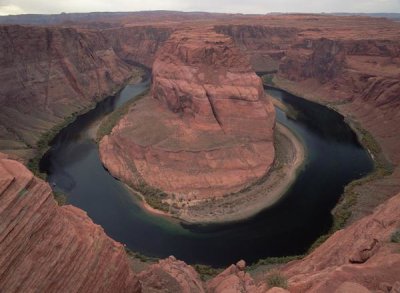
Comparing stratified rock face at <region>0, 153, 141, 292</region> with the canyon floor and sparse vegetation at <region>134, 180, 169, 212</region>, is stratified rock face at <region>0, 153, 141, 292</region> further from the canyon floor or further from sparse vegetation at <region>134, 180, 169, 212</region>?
sparse vegetation at <region>134, 180, 169, 212</region>

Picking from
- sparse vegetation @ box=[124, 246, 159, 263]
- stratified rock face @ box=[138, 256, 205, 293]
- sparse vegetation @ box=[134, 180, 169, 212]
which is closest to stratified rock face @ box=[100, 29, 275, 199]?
sparse vegetation @ box=[134, 180, 169, 212]

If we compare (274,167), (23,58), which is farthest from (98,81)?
(274,167)

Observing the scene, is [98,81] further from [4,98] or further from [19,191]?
[19,191]

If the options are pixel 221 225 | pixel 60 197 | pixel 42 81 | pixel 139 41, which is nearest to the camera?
pixel 221 225

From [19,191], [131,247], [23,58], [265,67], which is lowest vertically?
[265,67]

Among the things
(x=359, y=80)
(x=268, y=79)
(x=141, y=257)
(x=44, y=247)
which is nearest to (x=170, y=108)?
(x=141, y=257)

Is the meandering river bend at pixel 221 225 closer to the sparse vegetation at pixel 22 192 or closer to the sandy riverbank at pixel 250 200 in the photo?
the sandy riverbank at pixel 250 200

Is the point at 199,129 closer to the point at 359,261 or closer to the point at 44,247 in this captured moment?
the point at 359,261
